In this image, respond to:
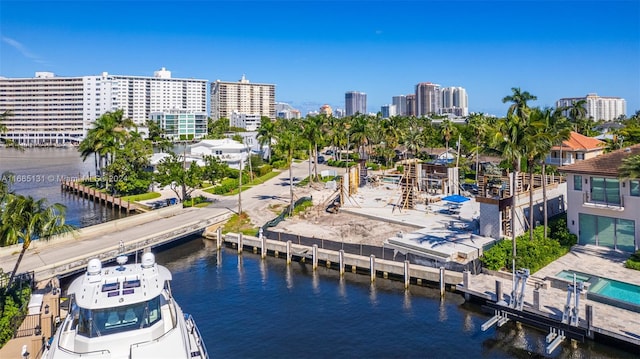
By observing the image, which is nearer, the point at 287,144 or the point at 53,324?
the point at 53,324

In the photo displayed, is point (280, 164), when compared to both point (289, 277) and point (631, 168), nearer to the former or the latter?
point (289, 277)

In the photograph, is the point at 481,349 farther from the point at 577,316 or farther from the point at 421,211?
the point at 421,211

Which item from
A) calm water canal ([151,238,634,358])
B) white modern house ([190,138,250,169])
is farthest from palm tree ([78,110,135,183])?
calm water canal ([151,238,634,358])

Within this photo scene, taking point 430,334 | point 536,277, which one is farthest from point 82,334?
point 536,277

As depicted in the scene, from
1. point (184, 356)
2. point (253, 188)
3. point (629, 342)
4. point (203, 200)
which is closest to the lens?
point (184, 356)

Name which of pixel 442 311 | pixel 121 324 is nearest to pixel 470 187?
pixel 442 311

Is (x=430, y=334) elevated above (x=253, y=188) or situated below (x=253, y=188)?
below

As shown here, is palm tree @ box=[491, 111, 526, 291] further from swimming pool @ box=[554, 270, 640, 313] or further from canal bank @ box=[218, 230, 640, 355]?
swimming pool @ box=[554, 270, 640, 313]
